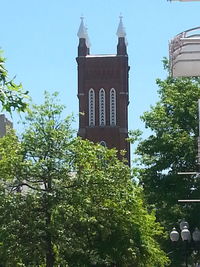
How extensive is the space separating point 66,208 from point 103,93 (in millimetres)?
77528

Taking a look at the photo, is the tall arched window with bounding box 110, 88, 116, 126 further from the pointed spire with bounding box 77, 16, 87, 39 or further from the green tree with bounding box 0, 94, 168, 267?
the green tree with bounding box 0, 94, 168, 267

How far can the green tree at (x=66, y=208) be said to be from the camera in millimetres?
29922

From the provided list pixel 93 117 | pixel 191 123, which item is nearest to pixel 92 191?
pixel 191 123

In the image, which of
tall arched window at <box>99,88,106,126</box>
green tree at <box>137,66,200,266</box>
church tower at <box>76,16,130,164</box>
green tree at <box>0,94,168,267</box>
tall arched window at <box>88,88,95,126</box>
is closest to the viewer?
green tree at <box>0,94,168,267</box>

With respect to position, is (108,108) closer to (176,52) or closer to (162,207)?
(162,207)

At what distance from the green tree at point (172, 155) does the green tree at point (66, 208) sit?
417 centimetres

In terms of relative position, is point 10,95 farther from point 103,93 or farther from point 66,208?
point 103,93

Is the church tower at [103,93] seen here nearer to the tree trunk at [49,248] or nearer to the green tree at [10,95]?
the tree trunk at [49,248]

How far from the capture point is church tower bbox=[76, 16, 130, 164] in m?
104

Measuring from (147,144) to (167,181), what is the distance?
259 cm

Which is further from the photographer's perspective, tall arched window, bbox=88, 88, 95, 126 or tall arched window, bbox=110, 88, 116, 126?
tall arched window, bbox=110, 88, 116, 126

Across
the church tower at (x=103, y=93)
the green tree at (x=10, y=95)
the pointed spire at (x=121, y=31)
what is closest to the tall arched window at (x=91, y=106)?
the church tower at (x=103, y=93)

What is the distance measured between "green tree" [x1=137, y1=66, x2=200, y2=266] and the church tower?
63.6 m

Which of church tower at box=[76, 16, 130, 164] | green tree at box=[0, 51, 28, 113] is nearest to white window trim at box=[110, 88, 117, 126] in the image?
church tower at box=[76, 16, 130, 164]
